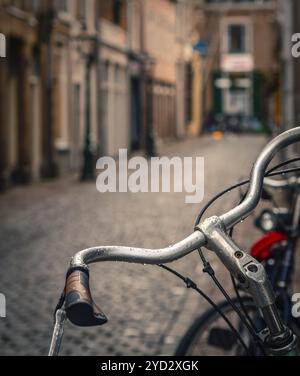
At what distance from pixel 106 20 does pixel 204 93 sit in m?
30.0

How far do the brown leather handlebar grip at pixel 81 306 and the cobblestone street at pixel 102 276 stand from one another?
2.01 metres

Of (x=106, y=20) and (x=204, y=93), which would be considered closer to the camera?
(x=106, y=20)

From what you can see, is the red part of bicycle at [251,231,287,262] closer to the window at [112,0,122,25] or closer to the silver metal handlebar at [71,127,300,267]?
the silver metal handlebar at [71,127,300,267]

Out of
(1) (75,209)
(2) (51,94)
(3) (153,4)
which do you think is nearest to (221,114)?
(3) (153,4)

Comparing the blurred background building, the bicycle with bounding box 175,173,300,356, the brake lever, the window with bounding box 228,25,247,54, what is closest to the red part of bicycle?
the bicycle with bounding box 175,173,300,356

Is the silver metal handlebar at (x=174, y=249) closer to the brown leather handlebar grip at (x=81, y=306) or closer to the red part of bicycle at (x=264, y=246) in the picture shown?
the brown leather handlebar grip at (x=81, y=306)

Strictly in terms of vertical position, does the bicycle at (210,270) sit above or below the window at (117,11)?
below

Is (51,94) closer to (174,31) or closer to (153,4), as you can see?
(153,4)

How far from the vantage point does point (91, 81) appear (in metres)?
22.5

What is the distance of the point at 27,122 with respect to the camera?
1848 cm

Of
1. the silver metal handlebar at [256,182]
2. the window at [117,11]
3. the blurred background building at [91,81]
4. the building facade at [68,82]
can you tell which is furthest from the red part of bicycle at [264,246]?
the window at [117,11]

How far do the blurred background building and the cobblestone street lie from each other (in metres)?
1.92

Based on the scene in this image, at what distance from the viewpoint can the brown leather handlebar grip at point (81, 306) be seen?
128 centimetres

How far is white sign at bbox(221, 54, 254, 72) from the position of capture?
52062mm
